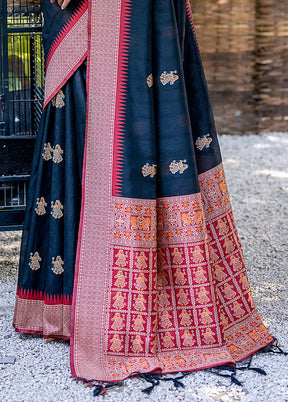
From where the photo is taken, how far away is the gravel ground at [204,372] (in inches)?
84.8

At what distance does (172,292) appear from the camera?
2.42m

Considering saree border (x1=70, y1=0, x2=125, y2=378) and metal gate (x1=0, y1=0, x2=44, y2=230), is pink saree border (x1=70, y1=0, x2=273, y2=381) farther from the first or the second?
metal gate (x1=0, y1=0, x2=44, y2=230)

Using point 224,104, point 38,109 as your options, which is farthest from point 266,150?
point 38,109

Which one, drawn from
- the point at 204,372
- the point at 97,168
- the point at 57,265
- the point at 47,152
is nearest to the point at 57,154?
the point at 47,152

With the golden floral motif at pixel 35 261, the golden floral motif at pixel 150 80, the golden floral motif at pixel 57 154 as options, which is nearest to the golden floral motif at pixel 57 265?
Result: the golden floral motif at pixel 35 261

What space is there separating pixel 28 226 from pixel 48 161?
307 millimetres

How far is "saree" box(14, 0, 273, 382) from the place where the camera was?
229 cm

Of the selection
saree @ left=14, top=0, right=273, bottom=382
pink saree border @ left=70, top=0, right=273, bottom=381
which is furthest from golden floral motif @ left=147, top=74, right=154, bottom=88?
pink saree border @ left=70, top=0, right=273, bottom=381

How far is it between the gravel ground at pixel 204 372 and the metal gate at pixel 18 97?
57 cm

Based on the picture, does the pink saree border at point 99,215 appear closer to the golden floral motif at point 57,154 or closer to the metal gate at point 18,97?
the golden floral motif at point 57,154

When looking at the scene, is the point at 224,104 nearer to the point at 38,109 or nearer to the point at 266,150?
the point at 266,150

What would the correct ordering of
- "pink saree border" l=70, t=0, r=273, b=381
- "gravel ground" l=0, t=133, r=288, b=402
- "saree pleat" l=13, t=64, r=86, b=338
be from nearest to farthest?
"gravel ground" l=0, t=133, r=288, b=402, "pink saree border" l=70, t=0, r=273, b=381, "saree pleat" l=13, t=64, r=86, b=338

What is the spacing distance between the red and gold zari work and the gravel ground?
10cm

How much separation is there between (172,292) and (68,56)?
1074 mm
